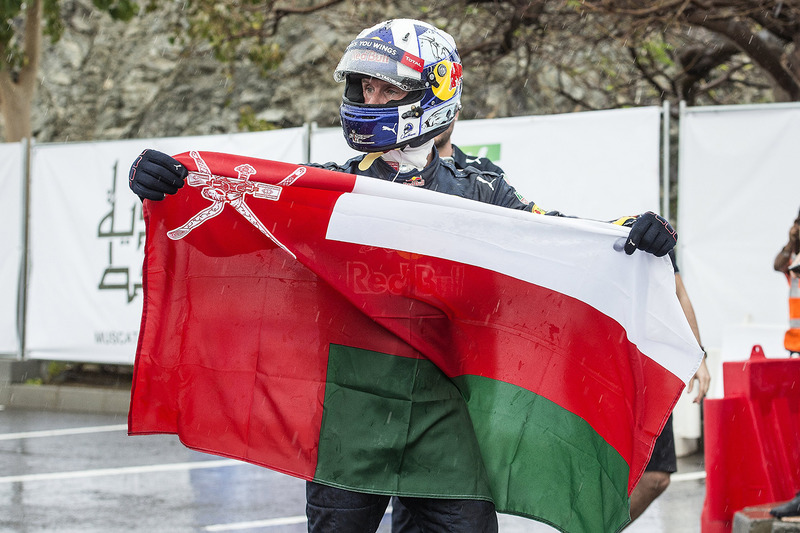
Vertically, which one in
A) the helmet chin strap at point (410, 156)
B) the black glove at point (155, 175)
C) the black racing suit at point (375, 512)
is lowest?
the black racing suit at point (375, 512)

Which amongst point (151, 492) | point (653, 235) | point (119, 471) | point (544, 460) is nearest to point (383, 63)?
point (653, 235)

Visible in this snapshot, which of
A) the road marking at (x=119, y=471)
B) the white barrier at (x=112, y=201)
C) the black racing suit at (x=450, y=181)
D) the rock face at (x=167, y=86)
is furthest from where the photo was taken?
the rock face at (x=167, y=86)

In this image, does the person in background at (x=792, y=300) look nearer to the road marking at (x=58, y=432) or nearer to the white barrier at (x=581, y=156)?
the white barrier at (x=581, y=156)

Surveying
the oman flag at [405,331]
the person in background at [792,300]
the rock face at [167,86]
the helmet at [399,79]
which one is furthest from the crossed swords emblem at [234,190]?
the rock face at [167,86]

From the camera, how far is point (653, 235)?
296cm

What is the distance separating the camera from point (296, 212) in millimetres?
3240

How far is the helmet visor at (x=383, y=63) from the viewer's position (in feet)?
10.6

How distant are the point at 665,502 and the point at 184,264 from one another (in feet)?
14.5

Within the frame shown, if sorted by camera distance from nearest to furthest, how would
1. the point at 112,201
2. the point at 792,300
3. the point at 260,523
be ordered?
the point at 260,523 < the point at 792,300 < the point at 112,201

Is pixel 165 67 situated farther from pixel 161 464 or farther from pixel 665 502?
pixel 665 502

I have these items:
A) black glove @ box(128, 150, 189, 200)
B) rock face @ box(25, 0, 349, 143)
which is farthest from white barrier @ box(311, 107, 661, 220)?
rock face @ box(25, 0, 349, 143)

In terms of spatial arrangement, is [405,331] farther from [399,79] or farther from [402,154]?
[399,79]

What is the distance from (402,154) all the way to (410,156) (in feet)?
0.09

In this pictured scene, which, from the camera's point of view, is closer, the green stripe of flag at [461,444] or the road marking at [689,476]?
the green stripe of flag at [461,444]
